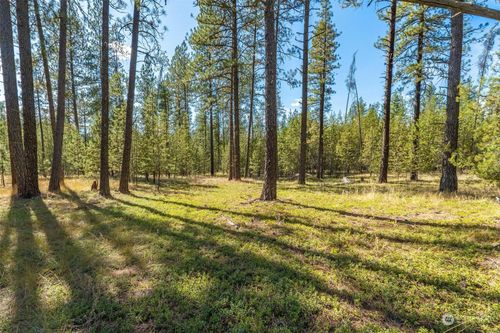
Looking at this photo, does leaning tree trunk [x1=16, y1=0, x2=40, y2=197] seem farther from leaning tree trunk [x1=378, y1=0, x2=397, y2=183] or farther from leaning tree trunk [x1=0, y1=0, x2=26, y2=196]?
leaning tree trunk [x1=378, y1=0, x2=397, y2=183]

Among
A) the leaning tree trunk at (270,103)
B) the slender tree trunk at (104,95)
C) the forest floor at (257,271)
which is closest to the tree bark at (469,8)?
the forest floor at (257,271)

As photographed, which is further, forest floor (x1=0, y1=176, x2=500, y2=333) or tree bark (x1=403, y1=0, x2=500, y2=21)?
forest floor (x1=0, y1=176, x2=500, y2=333)

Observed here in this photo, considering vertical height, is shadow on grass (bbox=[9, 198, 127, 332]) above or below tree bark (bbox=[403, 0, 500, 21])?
below

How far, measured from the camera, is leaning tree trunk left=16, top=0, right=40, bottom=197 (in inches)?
301

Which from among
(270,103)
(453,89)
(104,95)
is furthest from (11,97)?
(453,89)

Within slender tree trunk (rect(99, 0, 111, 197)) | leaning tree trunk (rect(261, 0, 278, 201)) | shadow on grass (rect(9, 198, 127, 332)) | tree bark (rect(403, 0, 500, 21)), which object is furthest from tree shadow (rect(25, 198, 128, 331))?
leaning tree trunk (rect(261, 0, 278, 201))

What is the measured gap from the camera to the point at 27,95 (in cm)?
780

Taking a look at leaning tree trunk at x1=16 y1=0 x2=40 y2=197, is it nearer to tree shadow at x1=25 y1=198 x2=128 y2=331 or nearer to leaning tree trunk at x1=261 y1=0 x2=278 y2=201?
tree shadow at x1=25 y1=198 x2=128 y2=331

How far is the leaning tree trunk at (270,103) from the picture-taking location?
22.0ft

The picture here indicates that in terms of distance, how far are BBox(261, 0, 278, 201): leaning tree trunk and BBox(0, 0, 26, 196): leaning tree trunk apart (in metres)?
7.85

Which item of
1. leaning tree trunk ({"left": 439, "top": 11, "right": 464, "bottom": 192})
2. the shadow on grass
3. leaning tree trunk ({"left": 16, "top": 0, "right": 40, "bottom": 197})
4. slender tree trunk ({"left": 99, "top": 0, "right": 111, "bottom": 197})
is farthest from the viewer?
slender tree trunk ({"left": 99, "top": 0, "right": 111, "bottom": 197})

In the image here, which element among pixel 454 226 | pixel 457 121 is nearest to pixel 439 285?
pixel 454 226

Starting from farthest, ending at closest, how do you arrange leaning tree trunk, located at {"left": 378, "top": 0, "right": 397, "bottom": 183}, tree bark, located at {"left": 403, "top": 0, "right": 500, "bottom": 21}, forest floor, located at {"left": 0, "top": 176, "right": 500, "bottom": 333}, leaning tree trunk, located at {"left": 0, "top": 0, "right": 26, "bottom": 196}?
leaning tree trunk, located at {"left": 378, "top": 0, "right": 397, "bottom": 183}, leaning tree trunk, located at {"left": 0, "top": 0, "right": 26, "bottom": 196}, forest floor, located at {"left": 0, "top": 176, "right": 500, "bottom": 333}, tree bark, located at {"left": 403, "top": 0, "right": 500, "bottom": 21}

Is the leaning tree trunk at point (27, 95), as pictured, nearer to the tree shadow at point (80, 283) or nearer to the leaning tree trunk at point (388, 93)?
the tree shadow at point (80, 283)
